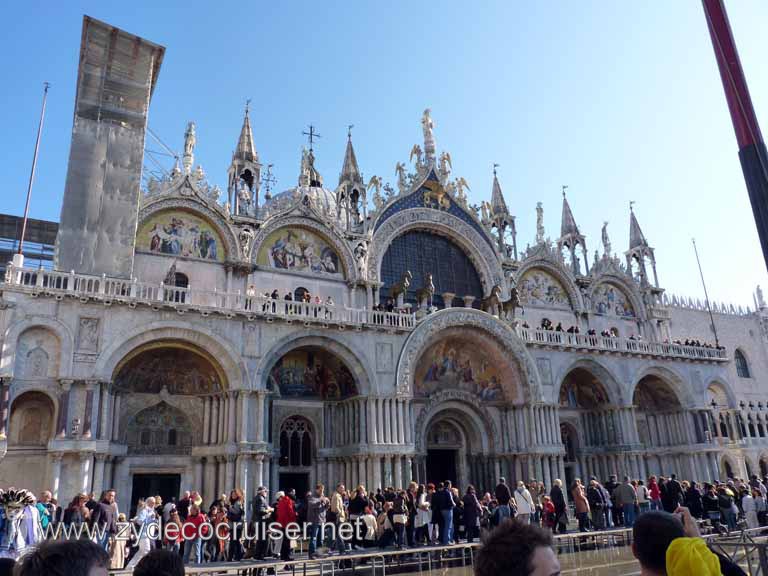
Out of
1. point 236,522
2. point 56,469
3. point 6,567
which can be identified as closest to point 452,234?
point 236,522

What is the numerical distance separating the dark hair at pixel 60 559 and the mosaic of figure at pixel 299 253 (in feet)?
76.3

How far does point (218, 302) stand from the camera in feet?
72.7

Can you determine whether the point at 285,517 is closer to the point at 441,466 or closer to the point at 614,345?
the point at 441,466

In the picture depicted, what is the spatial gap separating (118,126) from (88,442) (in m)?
11.8

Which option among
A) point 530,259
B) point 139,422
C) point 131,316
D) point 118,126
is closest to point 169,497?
point 139,422

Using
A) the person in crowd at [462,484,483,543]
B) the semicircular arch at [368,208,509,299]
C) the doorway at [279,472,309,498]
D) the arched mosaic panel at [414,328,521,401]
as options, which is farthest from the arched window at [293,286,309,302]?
the person in crowd at [462,484,483,543]

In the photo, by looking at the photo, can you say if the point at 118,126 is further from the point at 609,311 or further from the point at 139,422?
the point at 609,311

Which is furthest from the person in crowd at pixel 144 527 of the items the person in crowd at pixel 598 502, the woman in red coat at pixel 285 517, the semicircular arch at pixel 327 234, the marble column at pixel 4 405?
the semicircular arch at pixel 327 234

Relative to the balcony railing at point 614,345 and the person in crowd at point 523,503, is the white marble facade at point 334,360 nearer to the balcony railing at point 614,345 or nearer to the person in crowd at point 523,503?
the balcony railing at point 614,345

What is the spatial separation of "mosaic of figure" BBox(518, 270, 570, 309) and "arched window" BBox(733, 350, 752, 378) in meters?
17.5

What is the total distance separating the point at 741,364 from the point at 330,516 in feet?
121

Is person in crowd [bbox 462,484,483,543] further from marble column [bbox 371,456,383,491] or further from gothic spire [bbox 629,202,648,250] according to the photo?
gothic spire [bbox 629,202,648,250]

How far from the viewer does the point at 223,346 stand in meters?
21.1

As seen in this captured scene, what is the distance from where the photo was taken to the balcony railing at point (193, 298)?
63.2 ft
